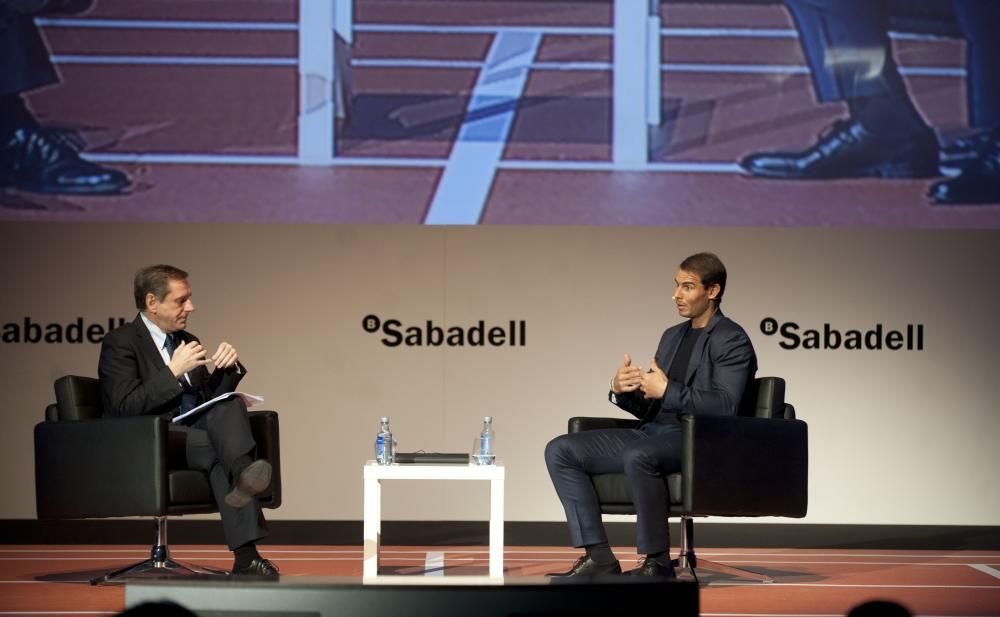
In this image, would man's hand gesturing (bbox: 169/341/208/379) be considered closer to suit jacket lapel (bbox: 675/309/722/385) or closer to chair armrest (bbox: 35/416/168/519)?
chair armrest (bbox: 35/416/168/519)

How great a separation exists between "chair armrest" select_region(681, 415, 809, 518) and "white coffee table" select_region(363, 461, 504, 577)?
68 centimetres

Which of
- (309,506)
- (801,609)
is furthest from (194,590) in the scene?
(309,506)

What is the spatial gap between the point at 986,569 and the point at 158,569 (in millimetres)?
3257

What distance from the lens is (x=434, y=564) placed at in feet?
18.4

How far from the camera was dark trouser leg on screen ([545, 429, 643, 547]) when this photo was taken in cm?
484

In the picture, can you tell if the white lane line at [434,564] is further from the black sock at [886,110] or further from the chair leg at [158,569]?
the black sock at [886,110]

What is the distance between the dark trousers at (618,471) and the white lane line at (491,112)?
1831 millimetres

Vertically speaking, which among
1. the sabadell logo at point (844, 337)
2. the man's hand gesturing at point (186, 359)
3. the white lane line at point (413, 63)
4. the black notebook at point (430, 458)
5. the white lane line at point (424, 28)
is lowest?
the black notebook at point (430, 458)

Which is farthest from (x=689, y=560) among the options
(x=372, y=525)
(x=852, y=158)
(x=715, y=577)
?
→ (x=852, y=158)

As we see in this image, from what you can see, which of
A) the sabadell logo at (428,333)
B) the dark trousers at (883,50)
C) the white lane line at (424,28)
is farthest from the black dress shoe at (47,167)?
the dark trousers at (883,50)

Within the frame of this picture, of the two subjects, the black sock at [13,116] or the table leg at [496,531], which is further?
the black sock at [13,116]

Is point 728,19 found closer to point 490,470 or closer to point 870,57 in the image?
point 870,57

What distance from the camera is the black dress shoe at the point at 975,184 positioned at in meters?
6.49

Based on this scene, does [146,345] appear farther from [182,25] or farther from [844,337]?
[844,337]
